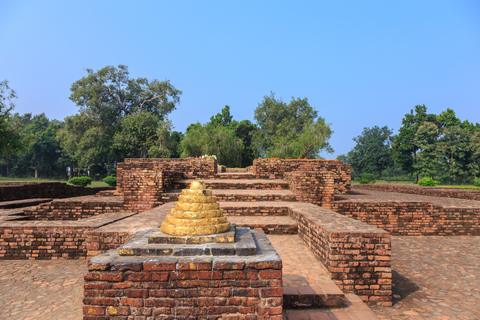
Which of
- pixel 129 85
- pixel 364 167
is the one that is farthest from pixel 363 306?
pixel 364 167

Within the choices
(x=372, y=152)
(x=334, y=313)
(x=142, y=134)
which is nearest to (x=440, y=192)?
(x=334, y=313)

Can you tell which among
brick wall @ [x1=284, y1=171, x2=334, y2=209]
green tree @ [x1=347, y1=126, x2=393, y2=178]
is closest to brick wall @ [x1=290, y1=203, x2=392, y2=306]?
brick wall @ [x1=284, y1=171, x2=334, y2=209]

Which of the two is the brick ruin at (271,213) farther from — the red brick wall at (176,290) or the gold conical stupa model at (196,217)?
the gold conical stupa model at (196,217)

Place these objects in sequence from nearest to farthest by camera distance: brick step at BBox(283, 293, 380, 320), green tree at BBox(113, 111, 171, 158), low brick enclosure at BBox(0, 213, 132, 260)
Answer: brick step at BBox(283, 293, 380, 320)
low brick enclosure at BBox(0, 213, 132, 260)
green tree at BBox(113, 111, 171, 158)

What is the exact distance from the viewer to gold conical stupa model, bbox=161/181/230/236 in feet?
7.02

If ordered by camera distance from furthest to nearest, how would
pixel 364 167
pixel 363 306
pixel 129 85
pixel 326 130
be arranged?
1. pixel 364 167
2. pixel 129 85
3. pixel 326 130
4. pixel 363 306

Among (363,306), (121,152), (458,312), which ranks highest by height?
(121,152)

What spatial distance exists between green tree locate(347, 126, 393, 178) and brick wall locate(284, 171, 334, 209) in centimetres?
4457

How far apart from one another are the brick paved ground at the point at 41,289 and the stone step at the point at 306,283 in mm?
2123

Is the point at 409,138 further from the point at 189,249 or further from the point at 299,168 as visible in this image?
the point at 189,249

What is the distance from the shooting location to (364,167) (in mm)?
47625

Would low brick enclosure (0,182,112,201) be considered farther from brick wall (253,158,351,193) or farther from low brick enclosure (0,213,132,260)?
brick wall (253,158,351,193)

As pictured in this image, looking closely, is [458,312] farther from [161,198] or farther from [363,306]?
[161,198]

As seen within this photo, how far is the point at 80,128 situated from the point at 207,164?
25235mm
